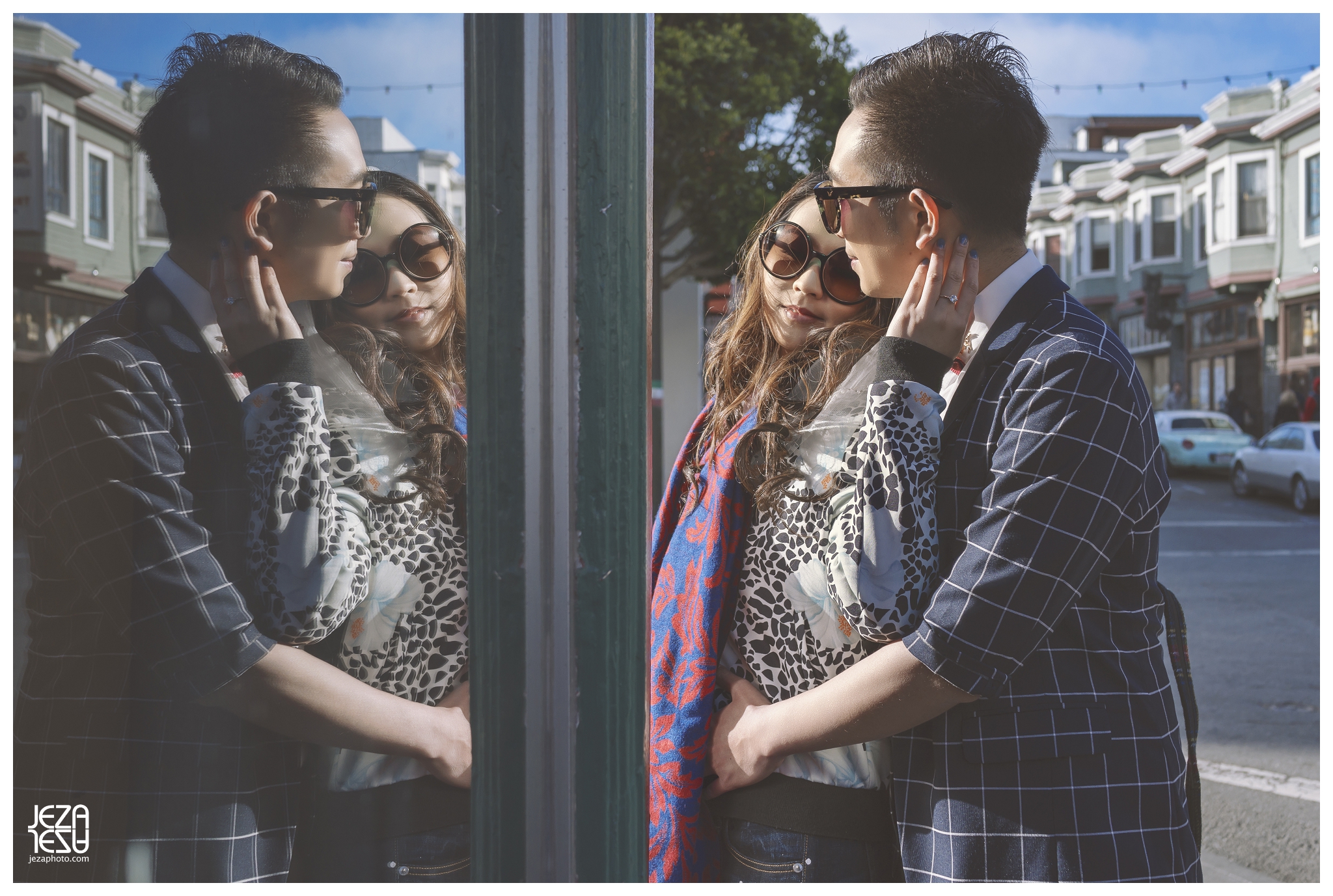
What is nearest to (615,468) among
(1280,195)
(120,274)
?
(120,274)

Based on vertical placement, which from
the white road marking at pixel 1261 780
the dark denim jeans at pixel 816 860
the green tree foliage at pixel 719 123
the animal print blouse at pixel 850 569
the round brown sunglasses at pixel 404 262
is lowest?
the white road marking at pixel 1261 780

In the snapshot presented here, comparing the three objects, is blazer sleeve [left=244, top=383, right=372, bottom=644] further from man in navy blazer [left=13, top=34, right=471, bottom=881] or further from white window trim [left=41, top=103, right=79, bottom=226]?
white window trim [left=41, top=103, right=79, bottom=226]

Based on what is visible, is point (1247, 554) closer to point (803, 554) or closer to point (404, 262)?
point (803, 554)

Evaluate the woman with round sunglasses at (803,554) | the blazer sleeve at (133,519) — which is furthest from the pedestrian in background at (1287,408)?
the blazer sleeve at (133,519)

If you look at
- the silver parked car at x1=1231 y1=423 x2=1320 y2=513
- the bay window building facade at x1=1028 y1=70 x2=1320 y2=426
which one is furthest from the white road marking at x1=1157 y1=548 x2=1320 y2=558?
the bay window building facade at x1=1028 y1=70 x2=1320 y2=426

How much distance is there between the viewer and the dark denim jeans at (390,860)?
1214mm

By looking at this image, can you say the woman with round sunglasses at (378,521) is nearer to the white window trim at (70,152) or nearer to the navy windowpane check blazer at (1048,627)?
the white window trim at (70,152)

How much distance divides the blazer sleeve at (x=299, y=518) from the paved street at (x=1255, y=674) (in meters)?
2.64

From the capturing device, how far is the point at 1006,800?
1276mm

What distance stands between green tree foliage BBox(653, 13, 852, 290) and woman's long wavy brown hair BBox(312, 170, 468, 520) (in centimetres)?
90

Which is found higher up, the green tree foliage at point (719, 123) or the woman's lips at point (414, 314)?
the green tree foliage at point (719, 123)

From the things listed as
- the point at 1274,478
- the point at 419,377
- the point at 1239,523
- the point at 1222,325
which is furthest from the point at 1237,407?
the point at 1239,523

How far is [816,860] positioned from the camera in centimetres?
137

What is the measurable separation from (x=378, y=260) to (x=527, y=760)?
24.6 inches
